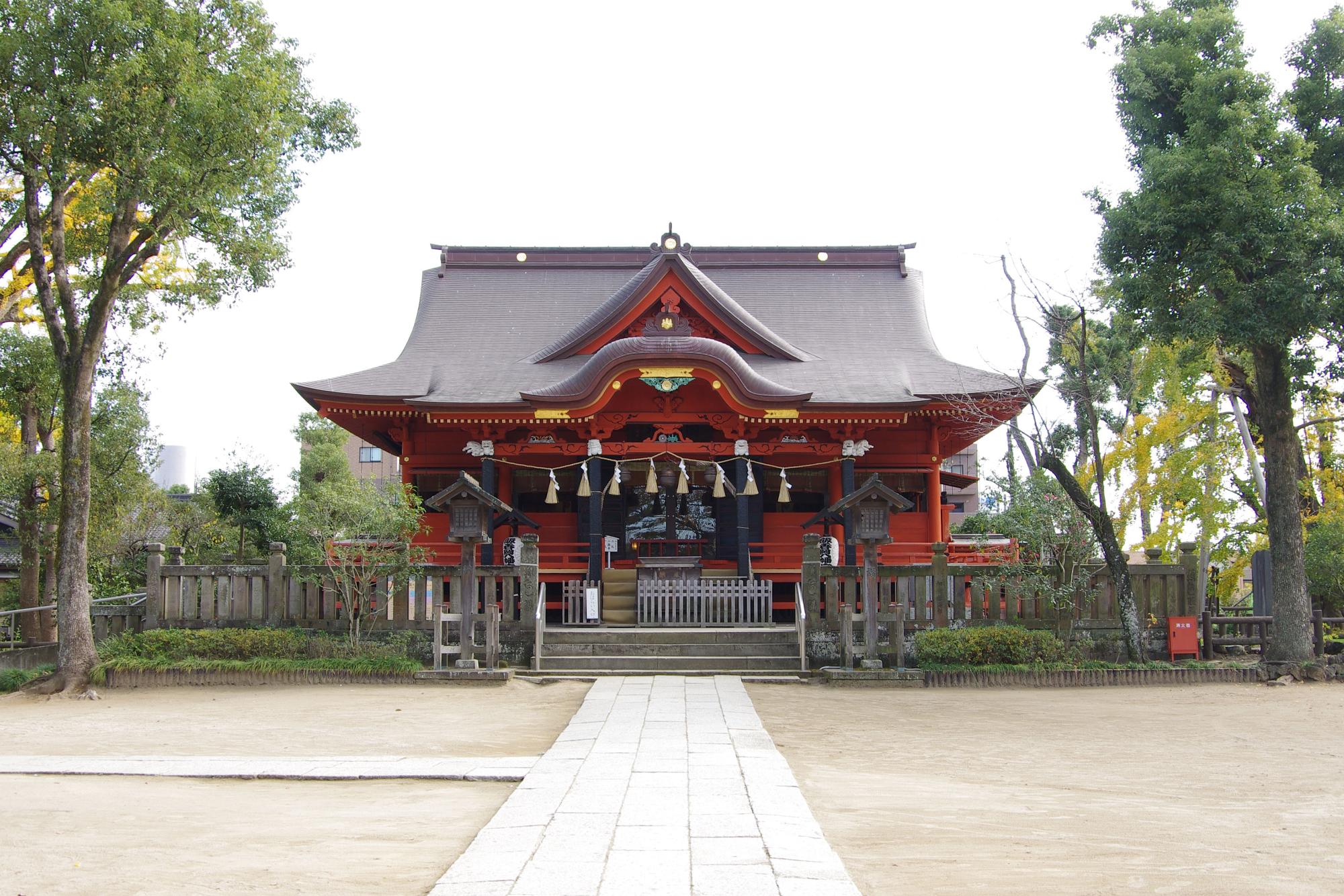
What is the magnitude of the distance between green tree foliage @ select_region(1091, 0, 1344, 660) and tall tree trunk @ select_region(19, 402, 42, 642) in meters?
18.4

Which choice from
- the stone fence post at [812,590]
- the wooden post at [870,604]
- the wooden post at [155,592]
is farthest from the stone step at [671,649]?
the wooden post at [155,592]

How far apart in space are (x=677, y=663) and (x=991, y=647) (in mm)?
4347

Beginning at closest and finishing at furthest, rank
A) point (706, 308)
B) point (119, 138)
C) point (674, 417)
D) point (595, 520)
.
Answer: point (119, 138)
point (595, 520)
point (674, 417)
point (706, 308)

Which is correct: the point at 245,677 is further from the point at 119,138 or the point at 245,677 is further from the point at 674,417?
the point at 674,417

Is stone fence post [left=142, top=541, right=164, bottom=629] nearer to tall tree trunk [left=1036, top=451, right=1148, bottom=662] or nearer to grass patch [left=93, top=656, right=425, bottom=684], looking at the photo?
grass patch [left=93, top=656, right=425, bottom=684]

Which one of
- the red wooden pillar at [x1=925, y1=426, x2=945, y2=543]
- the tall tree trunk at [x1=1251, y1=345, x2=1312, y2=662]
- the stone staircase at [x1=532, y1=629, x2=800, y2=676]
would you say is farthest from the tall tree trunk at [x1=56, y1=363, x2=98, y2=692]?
the tall tree trunk at [x1=1251, y1=345, x2=1312, y2=662]

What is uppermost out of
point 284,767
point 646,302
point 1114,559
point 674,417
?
point 646,302

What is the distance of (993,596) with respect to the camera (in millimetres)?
14781

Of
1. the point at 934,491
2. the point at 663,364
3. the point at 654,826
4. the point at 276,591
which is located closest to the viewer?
the point at 654,826

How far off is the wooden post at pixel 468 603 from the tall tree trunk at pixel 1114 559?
8434 mm

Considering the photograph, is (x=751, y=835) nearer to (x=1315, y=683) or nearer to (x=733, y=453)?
(x=1315, y=683)

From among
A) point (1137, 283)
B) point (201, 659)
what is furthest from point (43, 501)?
point (1137, 283)

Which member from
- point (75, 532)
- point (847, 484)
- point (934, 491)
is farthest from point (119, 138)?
point (934, 491)

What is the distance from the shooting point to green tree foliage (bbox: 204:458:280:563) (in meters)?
22.1
